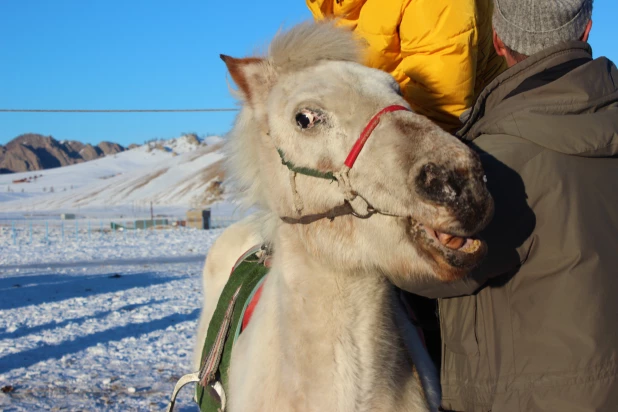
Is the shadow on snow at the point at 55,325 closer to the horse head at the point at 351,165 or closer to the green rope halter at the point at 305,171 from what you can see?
the horse head at the point at 351,165

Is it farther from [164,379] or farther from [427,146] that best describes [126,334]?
[427,146]

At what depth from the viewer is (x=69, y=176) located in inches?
4542

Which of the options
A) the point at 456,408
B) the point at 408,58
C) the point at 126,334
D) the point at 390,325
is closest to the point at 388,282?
the point at 390,325

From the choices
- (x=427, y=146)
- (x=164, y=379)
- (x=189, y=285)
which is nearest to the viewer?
(x=427, y=146)

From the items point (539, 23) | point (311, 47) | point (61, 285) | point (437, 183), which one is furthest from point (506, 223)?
point (61, 285)

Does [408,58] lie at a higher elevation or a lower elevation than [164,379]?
higher

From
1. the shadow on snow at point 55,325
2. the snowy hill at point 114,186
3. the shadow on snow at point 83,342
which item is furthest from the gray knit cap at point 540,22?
the snowy hill at point 114,186

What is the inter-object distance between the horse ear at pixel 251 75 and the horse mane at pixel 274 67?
0.04m

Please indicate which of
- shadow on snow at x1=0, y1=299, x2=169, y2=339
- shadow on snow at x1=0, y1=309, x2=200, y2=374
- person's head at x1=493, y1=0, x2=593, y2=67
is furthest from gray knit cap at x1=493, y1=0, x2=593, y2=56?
shadow on snow at x1=0, y1=299, x2=169, y2=339

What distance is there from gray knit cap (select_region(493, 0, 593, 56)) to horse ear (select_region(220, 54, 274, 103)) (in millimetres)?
899

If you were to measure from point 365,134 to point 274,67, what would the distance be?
589 mm

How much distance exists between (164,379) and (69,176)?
11615 cm

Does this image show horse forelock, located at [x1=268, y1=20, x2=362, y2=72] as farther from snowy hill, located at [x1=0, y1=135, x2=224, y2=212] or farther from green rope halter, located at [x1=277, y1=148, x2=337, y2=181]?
snowy hill, located at [x1=0, y1=135, x2=224, y2=212]

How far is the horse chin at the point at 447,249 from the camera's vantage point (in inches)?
78.0
